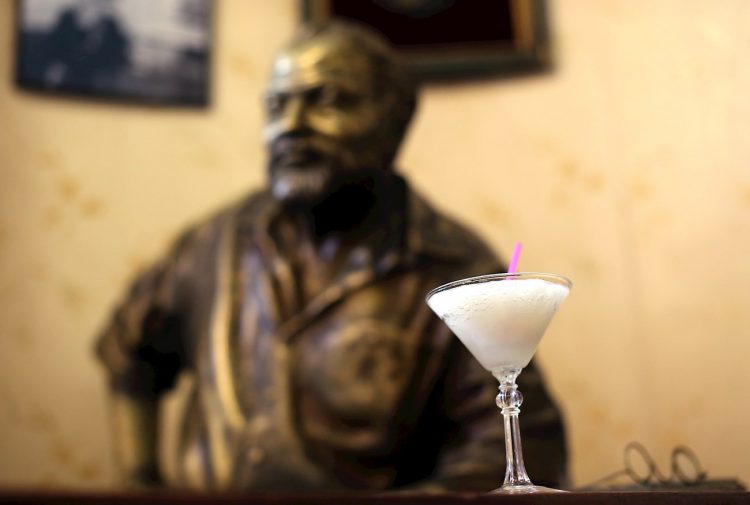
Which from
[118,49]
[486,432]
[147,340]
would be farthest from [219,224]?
[118,49]

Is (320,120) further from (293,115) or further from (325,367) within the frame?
(325,367)

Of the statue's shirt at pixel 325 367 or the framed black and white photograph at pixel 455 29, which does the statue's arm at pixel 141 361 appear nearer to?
the statue's shirt at pixel 325 367

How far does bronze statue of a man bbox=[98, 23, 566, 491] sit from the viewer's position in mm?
1458

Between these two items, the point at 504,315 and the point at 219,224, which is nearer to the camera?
the point at 504,315

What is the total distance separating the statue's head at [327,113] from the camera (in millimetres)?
1595

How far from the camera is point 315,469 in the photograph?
141 centimetres

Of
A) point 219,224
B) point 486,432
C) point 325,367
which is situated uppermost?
point 219,224

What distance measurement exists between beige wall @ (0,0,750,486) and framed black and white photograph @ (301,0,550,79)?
6 centimetres

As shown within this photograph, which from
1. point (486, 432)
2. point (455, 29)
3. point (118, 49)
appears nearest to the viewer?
point (486, 432)

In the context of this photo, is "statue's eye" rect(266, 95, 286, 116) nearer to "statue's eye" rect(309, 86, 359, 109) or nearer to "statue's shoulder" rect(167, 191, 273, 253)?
"statue's eye" rect(309, 86, 359, 109)

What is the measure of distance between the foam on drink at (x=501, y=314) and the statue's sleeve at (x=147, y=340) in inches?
35.7

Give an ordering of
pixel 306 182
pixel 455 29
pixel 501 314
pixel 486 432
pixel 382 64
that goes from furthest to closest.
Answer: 1. pixel 455 29
2. pixel 382 64
3. pixel 306 182
4. pixel 486 432
5. pixel 501 314

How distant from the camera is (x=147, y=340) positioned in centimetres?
173

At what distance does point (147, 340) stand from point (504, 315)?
0.99 metres
